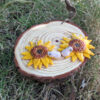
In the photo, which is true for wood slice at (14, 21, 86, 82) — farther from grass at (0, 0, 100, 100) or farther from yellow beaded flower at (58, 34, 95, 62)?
grass at (0, 0, 100, 100)

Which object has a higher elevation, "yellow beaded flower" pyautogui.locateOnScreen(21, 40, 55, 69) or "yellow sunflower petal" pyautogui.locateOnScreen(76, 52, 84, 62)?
"yellow sunflower petal" pyautogui.locateOnScreen(76, 52, 84, 62)

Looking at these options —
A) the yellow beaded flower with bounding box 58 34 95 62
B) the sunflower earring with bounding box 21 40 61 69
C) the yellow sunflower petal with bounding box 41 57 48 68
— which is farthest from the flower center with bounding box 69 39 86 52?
the yellow sunflower petal with bounding box 41 57 48 68

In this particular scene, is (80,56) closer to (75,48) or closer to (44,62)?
(75,48)

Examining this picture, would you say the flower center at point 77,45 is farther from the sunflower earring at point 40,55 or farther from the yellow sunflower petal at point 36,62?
the yellow sunflower petal at point 36,62

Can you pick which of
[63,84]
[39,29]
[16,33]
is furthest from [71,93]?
[16,33]

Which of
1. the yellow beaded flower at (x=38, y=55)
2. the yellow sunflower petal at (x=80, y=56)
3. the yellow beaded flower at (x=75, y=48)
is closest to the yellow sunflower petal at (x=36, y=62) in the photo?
the yellow beaded flower at (x=38, y=55)

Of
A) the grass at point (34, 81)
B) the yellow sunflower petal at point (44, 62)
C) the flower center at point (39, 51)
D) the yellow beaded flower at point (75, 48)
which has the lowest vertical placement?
the grass at point (34, 81)
